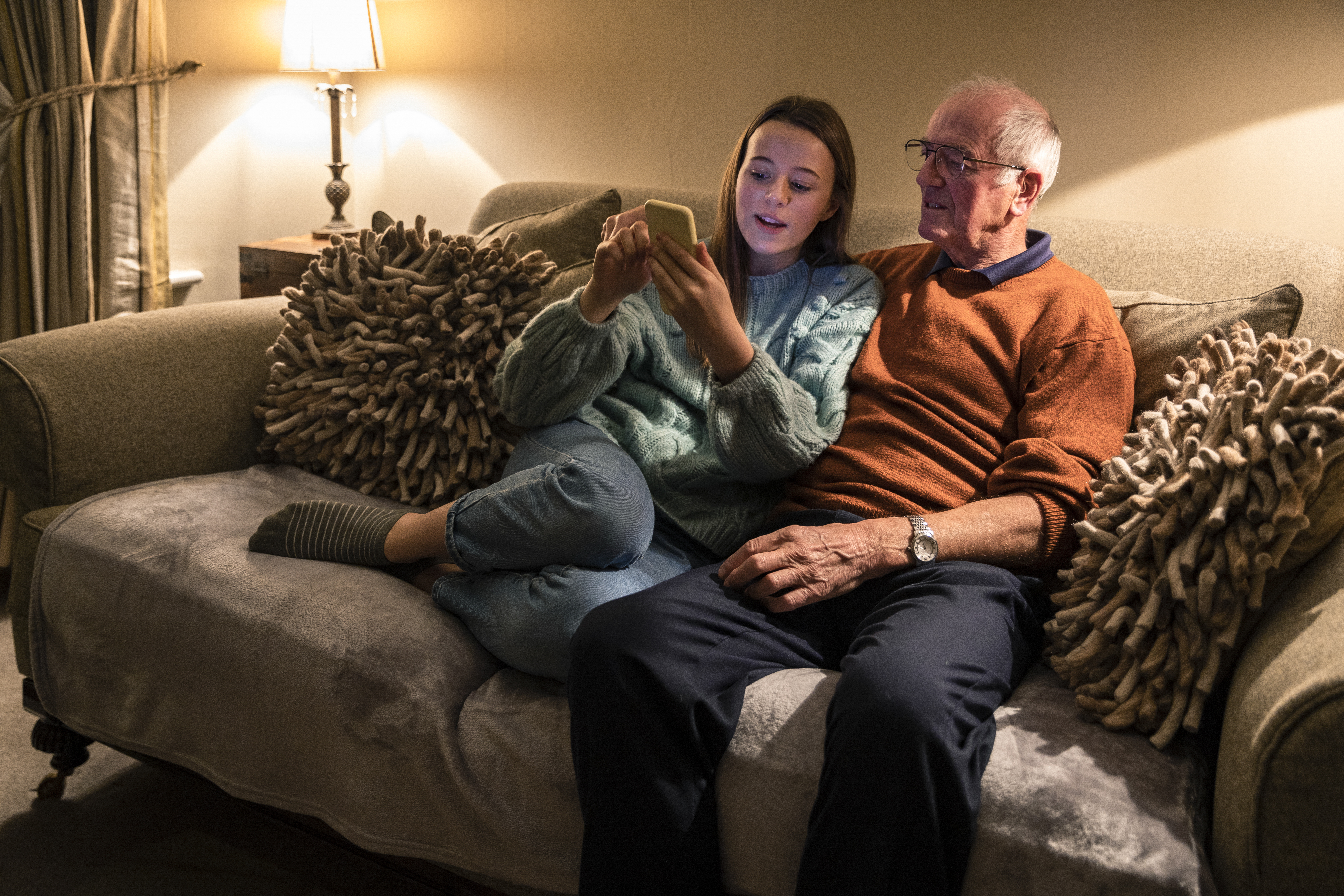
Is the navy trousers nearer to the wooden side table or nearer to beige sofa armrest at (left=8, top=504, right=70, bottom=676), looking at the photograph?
beige sofa armrest at (left=8, top=504, right=70, bottom=676)

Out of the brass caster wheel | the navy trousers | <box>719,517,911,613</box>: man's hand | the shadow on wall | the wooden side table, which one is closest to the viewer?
the navy trousers

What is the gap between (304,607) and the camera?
124 centimetres

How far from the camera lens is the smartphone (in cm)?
126

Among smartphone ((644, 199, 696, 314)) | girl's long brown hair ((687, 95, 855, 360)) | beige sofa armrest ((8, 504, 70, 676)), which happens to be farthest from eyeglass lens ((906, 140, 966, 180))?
beige sofa armrest ((8, 504, 70, 676))

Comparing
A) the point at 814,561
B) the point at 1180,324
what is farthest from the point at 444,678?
the point at 1180,324

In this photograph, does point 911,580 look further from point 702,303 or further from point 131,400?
point 131,400

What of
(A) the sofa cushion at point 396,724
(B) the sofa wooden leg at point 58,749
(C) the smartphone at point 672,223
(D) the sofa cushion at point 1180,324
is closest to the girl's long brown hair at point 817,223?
(C) the smartphone at point 672,223

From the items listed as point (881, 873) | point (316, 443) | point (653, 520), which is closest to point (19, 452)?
point (316, 443)

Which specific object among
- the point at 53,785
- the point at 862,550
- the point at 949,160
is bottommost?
the point at 53,785

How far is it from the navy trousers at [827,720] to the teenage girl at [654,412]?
14 centimetres

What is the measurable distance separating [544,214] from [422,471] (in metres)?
A: 0.58

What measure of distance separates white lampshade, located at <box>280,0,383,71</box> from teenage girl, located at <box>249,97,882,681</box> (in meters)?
1.45

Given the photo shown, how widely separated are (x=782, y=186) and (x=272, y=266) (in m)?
1.50

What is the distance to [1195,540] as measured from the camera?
0.98m
